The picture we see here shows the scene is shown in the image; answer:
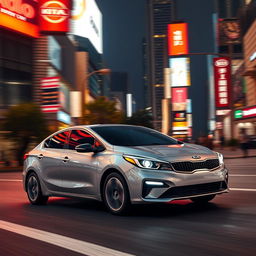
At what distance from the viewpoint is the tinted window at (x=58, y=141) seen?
28.1ft

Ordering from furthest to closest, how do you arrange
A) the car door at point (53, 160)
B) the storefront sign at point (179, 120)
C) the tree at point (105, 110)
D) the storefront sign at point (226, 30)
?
the storefront sign at point (226, 30) < the storefront sign at point (179, 120) < the tree at point (105, 110) < the car door at point (53, 160)

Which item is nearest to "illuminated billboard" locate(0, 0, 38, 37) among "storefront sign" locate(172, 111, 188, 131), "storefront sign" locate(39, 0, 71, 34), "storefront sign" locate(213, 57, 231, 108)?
"storefront sign" locate(39, 0, 71, 34)

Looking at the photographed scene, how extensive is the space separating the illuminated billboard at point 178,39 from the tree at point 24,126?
222 feet

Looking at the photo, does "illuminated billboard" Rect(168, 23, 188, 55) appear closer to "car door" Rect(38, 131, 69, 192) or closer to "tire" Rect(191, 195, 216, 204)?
"car door" Rect(38, 131, 69, 192)

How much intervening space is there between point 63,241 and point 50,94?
35.6m

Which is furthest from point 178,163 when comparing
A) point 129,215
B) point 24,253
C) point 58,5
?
point 58,5

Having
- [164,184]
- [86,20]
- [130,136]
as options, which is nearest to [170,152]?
[164,184]

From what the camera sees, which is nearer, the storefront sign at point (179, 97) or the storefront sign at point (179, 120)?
the storefront sign at point (179, 97)

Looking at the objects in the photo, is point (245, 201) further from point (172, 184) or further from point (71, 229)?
point (71, 229)

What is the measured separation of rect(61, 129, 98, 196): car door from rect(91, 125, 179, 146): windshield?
0.25 m

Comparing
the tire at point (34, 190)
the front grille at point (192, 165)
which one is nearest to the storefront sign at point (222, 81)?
the tire at point (34, 190)

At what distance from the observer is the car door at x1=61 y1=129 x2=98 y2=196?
24.7 ft

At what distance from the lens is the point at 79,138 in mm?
8227

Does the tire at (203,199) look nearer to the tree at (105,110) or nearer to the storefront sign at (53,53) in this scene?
the storefront sign at (53,53)
